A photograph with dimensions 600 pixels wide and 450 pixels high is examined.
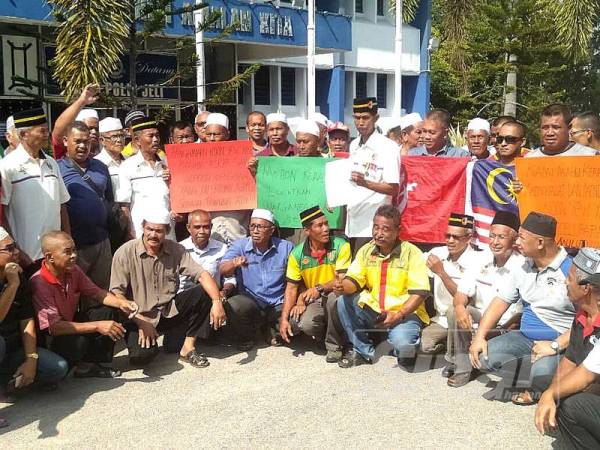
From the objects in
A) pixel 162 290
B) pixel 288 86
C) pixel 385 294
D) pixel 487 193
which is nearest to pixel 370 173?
pixel 385 294

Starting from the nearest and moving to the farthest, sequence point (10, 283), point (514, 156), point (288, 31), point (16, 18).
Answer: point (10, 283) < point (514, 156) < point (16, 18) < point (288, 31)

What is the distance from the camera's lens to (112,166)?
23.2ft

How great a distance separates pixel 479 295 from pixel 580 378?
194cm

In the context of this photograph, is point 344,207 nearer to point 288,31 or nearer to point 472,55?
point 288,31

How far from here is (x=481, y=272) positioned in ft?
19.0

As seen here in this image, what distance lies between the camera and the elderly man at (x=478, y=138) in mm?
7172

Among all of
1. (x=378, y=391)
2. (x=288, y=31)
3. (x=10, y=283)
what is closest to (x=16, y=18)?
(x=288, y=31)

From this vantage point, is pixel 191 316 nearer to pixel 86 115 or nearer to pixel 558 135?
pixel 86 115

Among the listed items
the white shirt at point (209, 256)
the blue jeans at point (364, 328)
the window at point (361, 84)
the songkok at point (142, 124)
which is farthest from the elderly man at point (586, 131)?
the window at point (361, 84)

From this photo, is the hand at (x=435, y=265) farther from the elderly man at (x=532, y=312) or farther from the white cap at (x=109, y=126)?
the white cap at (x=109, y=126)

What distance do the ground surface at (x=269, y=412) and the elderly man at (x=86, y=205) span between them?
991mm

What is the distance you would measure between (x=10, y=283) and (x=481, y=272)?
351 cm

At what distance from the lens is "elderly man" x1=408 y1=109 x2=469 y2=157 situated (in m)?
7.30

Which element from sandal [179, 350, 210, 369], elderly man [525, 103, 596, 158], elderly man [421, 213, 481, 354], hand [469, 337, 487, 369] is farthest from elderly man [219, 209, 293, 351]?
elderly man [525, 103, 596, 158]
